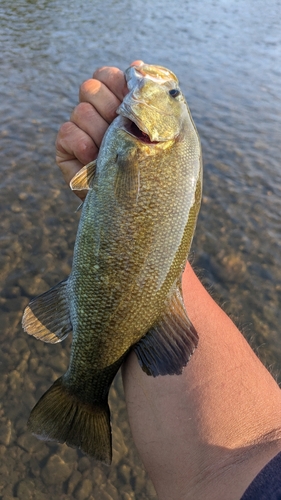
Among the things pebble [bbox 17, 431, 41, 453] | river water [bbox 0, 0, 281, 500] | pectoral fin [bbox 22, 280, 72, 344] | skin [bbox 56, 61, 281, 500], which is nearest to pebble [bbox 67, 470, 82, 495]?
river water [bbox 0, 0, 281, 500]

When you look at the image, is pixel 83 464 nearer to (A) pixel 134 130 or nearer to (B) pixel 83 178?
(B) pixel 83 178

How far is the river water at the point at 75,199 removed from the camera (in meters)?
3.95

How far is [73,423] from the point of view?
7.19 ft

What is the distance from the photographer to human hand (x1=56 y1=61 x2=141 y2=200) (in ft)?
8.27

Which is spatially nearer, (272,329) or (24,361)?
(24,361)

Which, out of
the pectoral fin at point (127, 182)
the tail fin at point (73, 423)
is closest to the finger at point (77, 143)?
the pectoral fin at point (127, 182)

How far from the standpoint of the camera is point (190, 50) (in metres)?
12.1

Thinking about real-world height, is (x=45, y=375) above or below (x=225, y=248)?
below

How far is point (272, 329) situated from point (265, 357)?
49 cm

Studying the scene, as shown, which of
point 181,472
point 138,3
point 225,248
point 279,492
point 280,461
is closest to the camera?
point 279,492

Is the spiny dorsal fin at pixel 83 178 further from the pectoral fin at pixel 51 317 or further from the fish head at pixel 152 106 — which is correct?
the pectoral fin at pixel 51 317

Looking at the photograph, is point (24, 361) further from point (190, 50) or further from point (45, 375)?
point (190, 50)

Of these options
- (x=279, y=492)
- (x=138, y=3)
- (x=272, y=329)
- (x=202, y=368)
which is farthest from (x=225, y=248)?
(x=138, y=3)

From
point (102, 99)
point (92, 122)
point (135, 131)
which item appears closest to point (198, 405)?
point (135, 131)
